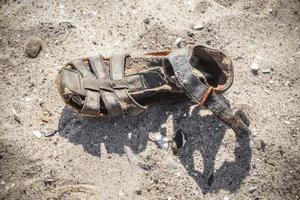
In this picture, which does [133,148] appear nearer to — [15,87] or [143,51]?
[143,51]

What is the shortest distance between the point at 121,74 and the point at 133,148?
587 mm

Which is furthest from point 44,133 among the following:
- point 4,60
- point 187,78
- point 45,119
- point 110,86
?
point 187,78

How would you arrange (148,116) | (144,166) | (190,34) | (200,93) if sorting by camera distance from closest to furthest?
1. (200,93)
2. (144,166)
3. (148,116)
4. (190,34)

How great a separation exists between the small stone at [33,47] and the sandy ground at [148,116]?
0.04 m

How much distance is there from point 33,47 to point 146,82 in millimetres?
1037

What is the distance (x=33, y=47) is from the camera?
3.64 metres

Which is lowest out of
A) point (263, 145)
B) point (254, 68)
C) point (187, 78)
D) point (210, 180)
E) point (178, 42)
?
point (210, 180)

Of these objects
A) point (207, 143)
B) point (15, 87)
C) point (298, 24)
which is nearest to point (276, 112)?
point (207, 143)

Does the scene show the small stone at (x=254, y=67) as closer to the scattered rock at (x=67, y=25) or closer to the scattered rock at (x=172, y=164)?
the scattered rock at (x=172, y=164)

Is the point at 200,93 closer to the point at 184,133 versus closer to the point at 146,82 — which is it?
the point at 184,133

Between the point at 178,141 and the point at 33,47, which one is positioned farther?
the point at 33,47

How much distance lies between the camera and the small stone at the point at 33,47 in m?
3.63

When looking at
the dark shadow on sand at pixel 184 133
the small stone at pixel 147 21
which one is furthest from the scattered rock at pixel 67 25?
the dark shadow on sand at pixel 184 133

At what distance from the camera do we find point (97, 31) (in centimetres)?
374
